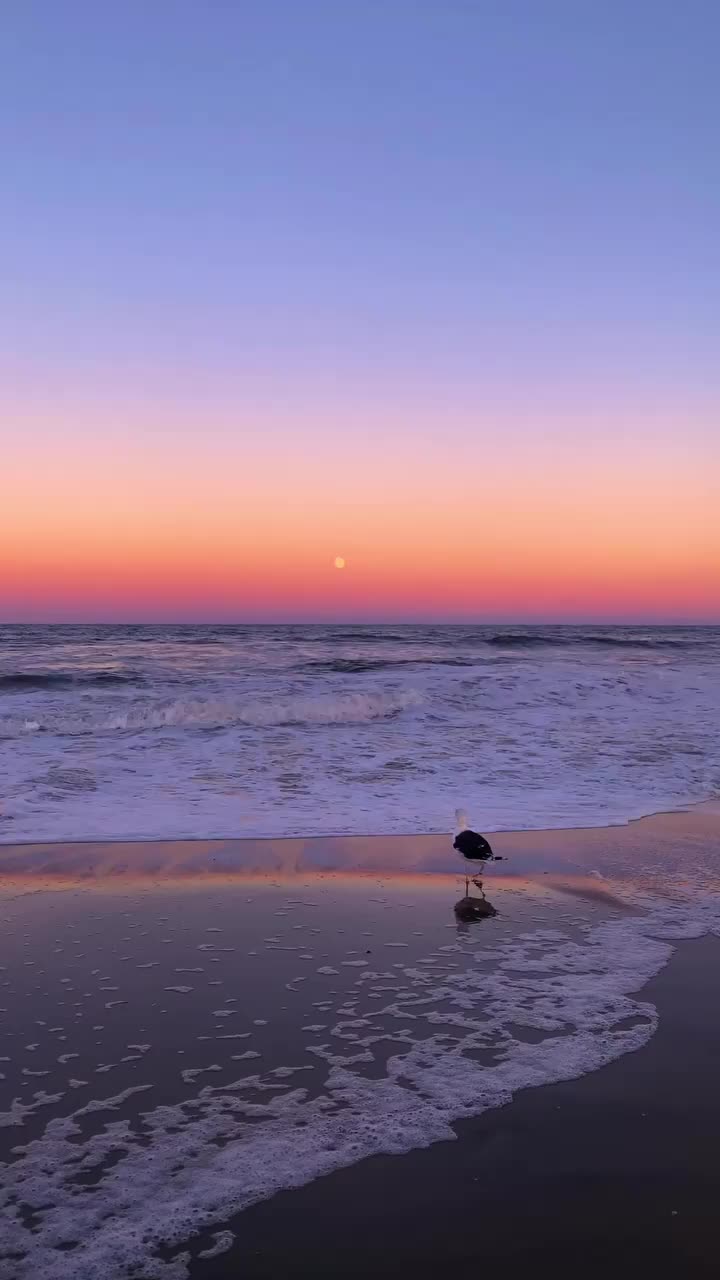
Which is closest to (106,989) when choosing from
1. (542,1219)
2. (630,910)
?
(542,1219)

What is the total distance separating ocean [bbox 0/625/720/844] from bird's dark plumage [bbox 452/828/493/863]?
1.76 m

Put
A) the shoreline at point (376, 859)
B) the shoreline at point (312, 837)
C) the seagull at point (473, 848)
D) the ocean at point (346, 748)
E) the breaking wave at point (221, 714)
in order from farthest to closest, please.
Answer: the breaking wave at point (221, 714) < the ocean at point (346, 748) < the shoreline at point (312, 837) < the seagull at point (473, 848) < the shoreline at point (376, 859)

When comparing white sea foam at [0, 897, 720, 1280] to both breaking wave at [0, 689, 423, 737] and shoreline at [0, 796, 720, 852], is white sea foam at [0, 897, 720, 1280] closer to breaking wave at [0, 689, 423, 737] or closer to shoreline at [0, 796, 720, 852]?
shoreline at [0, 796, 720, 852]

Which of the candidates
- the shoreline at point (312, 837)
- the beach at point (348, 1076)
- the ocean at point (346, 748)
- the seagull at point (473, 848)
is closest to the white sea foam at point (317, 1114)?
the beach at point (348, 1076)

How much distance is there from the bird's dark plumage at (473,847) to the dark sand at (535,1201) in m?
4.00

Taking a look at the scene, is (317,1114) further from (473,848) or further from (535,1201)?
(473,848)

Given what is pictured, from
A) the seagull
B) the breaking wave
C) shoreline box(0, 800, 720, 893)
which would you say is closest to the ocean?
the breaking wave

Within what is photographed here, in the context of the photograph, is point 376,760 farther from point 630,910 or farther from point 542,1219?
point 542,1219

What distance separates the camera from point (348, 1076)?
14.9 feet

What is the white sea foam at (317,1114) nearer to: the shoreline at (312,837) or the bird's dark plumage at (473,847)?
the bird's dark plumage at (473,847)

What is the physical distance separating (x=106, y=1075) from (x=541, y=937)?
3564 millimetres

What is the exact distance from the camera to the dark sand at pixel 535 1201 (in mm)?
3131

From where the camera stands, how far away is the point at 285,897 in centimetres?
745

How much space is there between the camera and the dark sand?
10.3ft
